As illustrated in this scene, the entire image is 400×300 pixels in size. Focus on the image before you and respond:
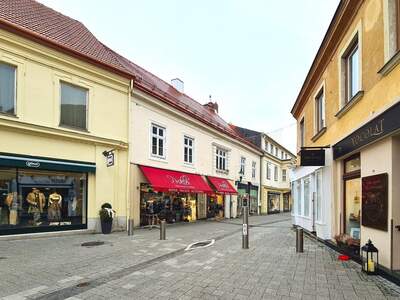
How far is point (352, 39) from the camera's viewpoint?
8.72 meters

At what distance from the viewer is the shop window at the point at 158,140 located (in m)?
17.4

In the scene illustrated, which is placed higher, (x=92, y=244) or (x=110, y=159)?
(x=110, y=159)

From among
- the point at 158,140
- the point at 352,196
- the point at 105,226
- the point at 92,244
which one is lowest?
the point at 92,244

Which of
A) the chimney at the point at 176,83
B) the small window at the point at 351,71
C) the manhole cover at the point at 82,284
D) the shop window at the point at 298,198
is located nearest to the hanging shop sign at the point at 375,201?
the small window at the point at 351,71

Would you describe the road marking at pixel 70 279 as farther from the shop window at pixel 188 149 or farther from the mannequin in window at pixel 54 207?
the shop window at pixel 188 149

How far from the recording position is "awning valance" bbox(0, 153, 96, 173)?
10.8 m

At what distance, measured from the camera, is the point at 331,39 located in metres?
10.3

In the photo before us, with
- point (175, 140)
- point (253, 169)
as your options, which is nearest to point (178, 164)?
point (175, 140)

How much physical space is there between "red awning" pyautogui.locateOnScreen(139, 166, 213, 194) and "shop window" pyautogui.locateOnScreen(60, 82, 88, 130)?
13.1ft

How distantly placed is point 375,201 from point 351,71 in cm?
424

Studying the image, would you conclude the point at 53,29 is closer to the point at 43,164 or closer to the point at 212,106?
the point at 43,164

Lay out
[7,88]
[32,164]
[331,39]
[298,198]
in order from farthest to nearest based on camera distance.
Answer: [298,198]
[32,164]
[7,88]
[331,39]

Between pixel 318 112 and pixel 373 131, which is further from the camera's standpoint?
pixel 318 112

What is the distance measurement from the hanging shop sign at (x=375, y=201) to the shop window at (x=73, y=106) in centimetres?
1057
